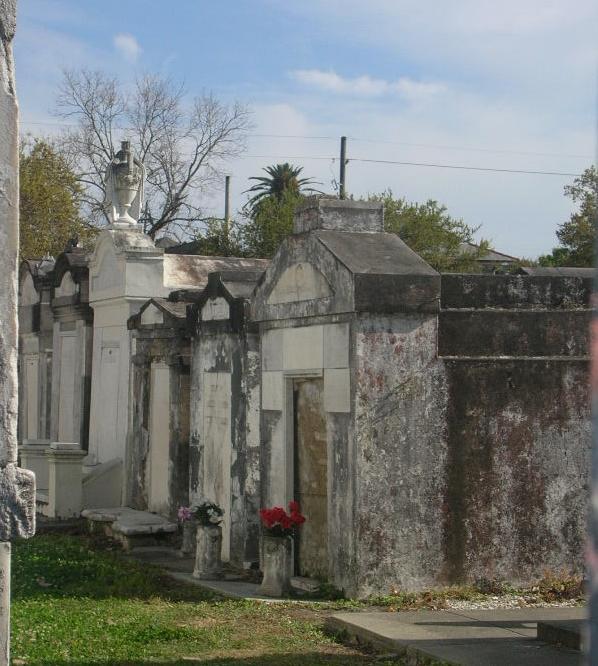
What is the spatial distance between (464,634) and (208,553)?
3.60 m

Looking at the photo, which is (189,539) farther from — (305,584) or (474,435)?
(474,435)

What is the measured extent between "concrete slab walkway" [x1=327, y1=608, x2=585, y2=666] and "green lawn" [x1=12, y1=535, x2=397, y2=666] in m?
0.18

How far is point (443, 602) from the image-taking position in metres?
9.84

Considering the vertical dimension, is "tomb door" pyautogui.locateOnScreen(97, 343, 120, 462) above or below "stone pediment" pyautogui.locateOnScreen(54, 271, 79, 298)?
below

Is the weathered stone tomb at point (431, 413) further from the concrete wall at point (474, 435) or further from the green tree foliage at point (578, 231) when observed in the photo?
the green tree foliage at point (578, 231)

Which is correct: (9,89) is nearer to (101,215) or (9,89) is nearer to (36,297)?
(36,297)

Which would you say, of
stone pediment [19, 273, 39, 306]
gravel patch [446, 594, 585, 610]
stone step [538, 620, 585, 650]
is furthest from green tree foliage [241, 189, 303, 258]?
stone step [538, 620, 585, 650]

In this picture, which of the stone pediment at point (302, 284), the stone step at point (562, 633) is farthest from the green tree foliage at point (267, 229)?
the stone step at point (562, 633)

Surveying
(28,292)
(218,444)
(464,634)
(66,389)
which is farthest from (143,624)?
(28,292)

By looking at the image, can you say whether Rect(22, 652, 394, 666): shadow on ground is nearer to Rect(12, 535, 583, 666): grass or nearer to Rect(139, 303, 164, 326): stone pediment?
Rect(12, 535, 583, 666): grass

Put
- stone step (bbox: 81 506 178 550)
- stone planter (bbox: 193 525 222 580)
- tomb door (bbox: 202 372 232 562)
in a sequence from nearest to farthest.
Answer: stone planter (bbox: 193 525 222 580), tomb door (bbox: 202 372 232 562), stone step (bbox: 81 506 178 550)

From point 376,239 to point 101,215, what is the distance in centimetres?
2907

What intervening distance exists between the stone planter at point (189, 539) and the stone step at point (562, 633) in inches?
216

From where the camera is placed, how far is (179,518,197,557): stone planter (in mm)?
13141
